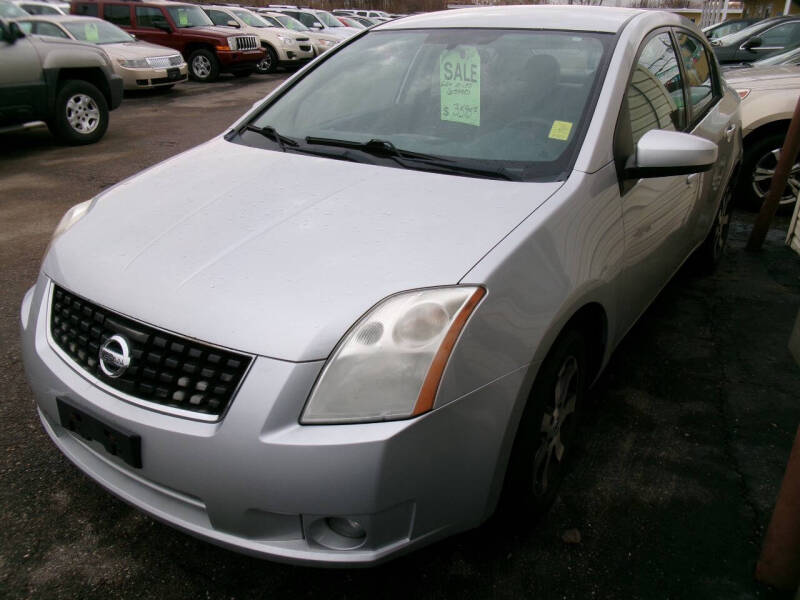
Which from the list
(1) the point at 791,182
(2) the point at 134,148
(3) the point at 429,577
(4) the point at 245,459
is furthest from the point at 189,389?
(2) the point at 134,148

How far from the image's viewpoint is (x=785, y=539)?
6.04 feet

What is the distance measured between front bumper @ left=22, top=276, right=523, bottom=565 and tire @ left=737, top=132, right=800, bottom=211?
189 inches

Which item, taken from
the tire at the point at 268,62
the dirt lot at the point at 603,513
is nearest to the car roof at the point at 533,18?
the dirt lot at the point at 603,513

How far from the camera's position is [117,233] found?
2076mm

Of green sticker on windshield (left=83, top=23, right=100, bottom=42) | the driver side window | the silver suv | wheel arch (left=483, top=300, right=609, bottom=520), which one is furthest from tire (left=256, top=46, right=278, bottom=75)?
wheel arch (left=483, top=300, right=609, bottom=520)

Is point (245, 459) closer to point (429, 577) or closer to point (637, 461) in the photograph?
point (429, 577)

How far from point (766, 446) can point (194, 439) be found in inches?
89.2

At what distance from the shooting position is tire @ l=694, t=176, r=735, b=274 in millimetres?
4125

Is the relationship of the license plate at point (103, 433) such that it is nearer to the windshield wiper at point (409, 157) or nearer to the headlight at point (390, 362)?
the headlight at point (390, 362)

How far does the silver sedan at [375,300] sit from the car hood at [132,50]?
33.1 feet

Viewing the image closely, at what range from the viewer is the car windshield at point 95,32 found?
10.9 m

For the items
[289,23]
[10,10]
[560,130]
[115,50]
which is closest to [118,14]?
[115,50]

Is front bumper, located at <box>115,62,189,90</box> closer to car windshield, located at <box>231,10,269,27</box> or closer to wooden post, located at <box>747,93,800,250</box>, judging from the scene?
car windshield, located at <box>231,10,269,27</box>

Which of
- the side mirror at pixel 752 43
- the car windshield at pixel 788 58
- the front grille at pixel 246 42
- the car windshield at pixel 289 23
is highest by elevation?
the side mirror at pixel 752 43
